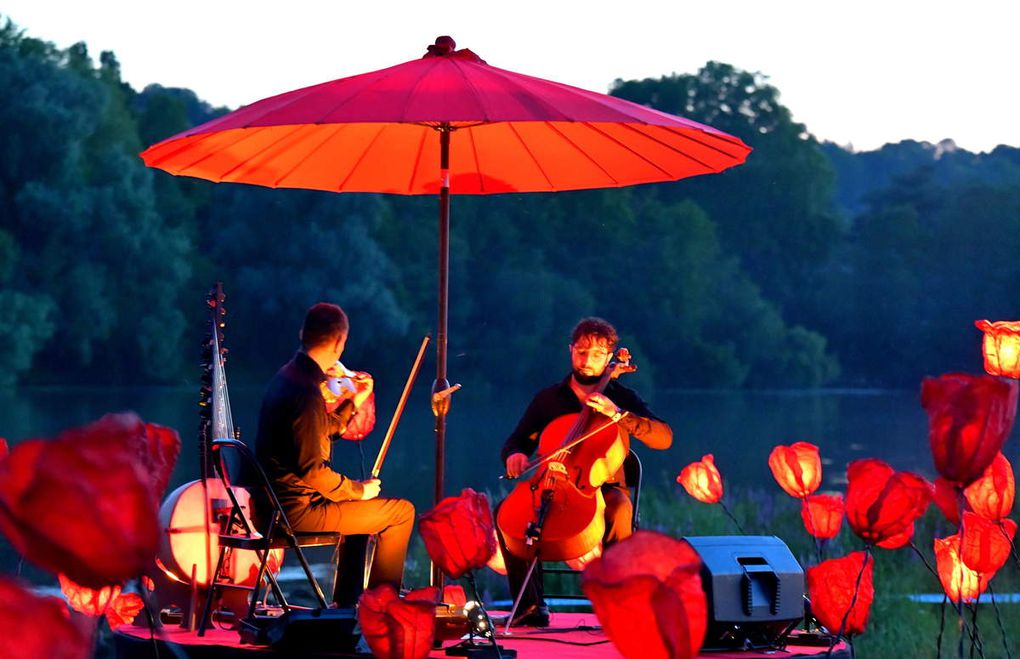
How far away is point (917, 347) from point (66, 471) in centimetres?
4633

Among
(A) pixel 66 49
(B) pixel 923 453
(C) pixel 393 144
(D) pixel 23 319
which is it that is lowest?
(B) pixel 923 453

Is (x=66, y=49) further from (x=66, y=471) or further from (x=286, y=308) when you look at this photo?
(x=66, y=471)

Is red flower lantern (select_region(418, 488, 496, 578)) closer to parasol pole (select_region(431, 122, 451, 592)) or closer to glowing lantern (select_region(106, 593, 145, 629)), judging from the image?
parasol pole (select_region(431, 122, 451, 592))

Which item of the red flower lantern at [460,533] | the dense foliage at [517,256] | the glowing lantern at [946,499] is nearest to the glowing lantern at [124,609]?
the red flower lantern at [460,533]

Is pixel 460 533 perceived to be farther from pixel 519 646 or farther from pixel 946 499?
pixel 519 646

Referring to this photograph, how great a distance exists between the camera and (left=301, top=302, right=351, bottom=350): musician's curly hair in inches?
175

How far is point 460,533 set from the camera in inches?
115

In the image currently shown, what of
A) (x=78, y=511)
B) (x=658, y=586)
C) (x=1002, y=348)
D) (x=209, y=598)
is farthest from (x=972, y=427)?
(x=209, y=598)

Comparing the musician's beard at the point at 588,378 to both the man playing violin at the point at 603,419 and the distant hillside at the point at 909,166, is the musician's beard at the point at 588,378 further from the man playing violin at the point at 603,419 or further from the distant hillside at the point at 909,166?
the distant hillside at the point at 909,166

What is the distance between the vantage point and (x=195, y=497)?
15.9ft

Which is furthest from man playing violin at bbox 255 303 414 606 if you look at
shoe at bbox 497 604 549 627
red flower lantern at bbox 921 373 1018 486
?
red flower lantern at bbox 921 373 1018 486

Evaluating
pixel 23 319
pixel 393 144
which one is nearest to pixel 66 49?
pixel 23 319

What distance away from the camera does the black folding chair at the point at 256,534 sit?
4.29m

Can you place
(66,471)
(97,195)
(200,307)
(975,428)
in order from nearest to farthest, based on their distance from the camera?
(66,471) < (975,428) < (97,195) < (200,307)
